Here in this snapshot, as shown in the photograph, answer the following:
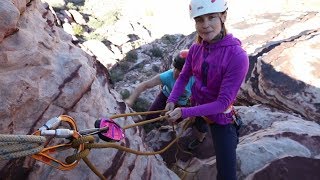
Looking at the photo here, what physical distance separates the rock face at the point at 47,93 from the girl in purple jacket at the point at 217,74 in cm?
55

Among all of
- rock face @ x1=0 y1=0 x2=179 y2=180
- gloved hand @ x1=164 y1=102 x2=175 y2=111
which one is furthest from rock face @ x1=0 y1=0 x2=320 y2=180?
gloved hand @ x1=164 y1=102 x2=175 y2=111

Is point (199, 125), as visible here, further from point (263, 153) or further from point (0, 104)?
point (0, 104)

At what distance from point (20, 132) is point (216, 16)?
1661mm

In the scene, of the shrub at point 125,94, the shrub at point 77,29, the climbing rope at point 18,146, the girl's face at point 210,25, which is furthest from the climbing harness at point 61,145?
the shrub at point 77,29

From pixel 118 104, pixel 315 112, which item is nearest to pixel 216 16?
pixel 118 104

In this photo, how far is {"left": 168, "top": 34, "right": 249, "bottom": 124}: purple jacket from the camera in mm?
2779

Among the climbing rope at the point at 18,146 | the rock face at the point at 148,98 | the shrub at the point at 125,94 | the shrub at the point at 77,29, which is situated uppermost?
the climbing rope at the point at 18,146

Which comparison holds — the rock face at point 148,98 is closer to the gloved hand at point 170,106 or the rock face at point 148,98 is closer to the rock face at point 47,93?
the rock face at point 47,93

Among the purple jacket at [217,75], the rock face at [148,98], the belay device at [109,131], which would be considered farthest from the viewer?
the purple jacket at [217,75]

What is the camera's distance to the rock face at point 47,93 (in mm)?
2355

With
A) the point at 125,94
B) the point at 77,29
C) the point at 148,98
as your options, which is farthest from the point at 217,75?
the point at 77,29

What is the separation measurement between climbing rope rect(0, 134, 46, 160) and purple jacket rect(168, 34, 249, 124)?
1345 mm

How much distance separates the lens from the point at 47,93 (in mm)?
2564

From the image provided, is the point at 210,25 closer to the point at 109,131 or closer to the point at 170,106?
the point at 170,106
